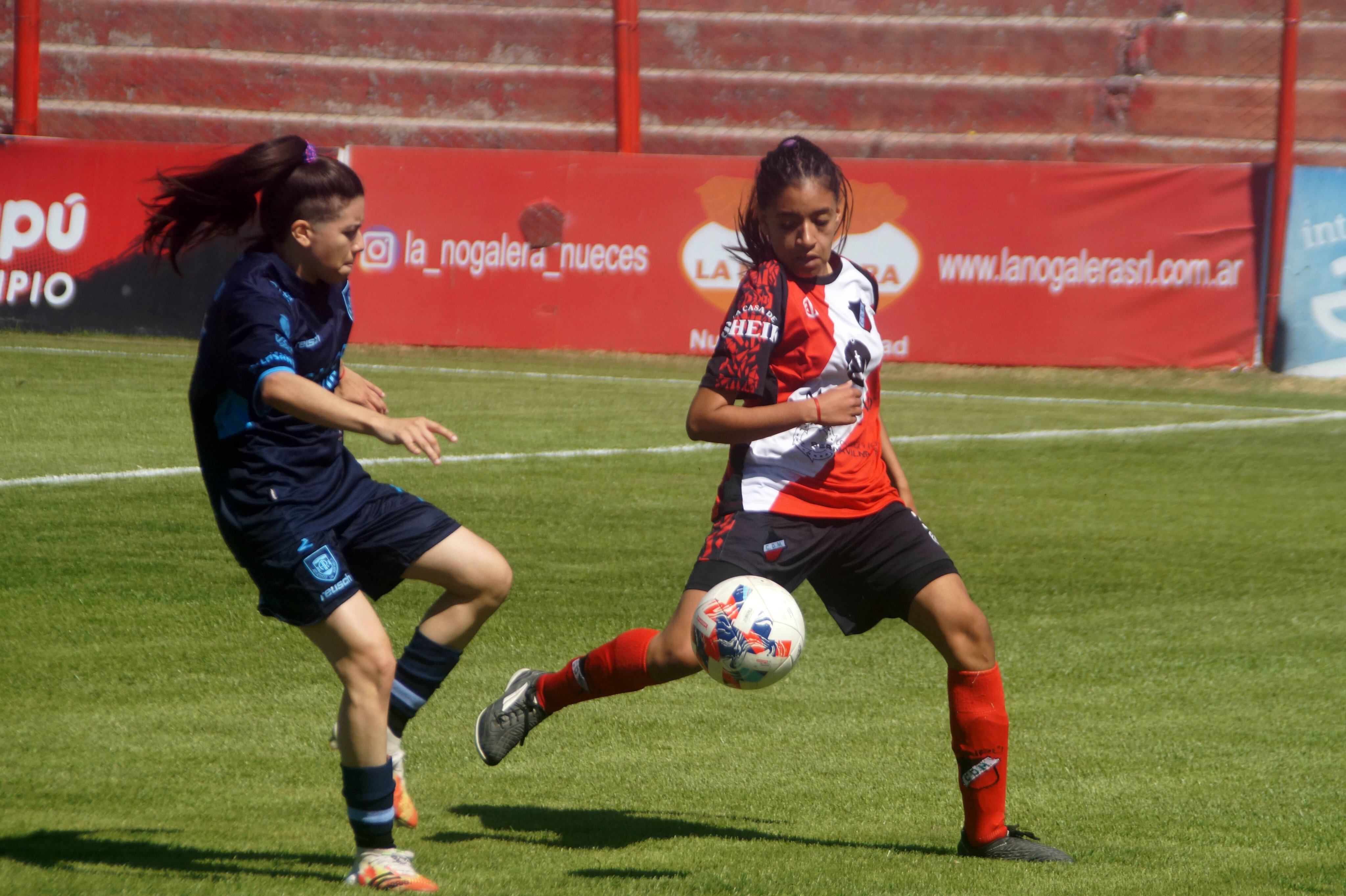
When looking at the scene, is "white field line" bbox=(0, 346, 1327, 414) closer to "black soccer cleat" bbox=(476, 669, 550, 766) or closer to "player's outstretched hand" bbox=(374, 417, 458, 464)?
"black soccer cleat" bbox=(476, 669, 550, 766)

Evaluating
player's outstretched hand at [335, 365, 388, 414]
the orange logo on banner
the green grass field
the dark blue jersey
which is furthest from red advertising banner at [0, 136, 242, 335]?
the dark blue jersey

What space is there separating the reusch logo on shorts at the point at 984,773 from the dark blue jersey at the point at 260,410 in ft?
6.13

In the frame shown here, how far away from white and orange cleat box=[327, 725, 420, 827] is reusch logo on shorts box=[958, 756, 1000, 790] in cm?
157

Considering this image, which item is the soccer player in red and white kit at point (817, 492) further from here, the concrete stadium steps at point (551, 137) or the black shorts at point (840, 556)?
the concrete stadium steps at point (551, 137)

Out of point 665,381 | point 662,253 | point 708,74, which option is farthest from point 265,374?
point 708,74

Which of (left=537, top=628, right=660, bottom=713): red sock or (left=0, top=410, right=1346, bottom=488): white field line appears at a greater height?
(left=0, top=410, right=1346, bottom=488): white field line

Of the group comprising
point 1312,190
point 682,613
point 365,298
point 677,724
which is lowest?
point 677,724

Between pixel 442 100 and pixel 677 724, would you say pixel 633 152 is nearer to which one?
pixel 442 100

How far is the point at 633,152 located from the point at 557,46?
5.72 meters

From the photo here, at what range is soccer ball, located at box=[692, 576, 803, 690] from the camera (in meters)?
4.07

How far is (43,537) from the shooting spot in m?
8.15

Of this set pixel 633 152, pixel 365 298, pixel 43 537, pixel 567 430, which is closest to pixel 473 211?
pixel 365 298

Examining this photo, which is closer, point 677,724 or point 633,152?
point 677,724

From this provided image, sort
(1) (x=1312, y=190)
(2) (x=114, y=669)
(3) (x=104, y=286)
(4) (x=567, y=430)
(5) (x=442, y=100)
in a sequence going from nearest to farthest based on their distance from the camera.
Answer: (2) (x=114, y=669)
(4) (x=567, y=430)
(1) (x=1312, y=190)
(3) (x=104, y=286)
(5) (x=442, y=100)
